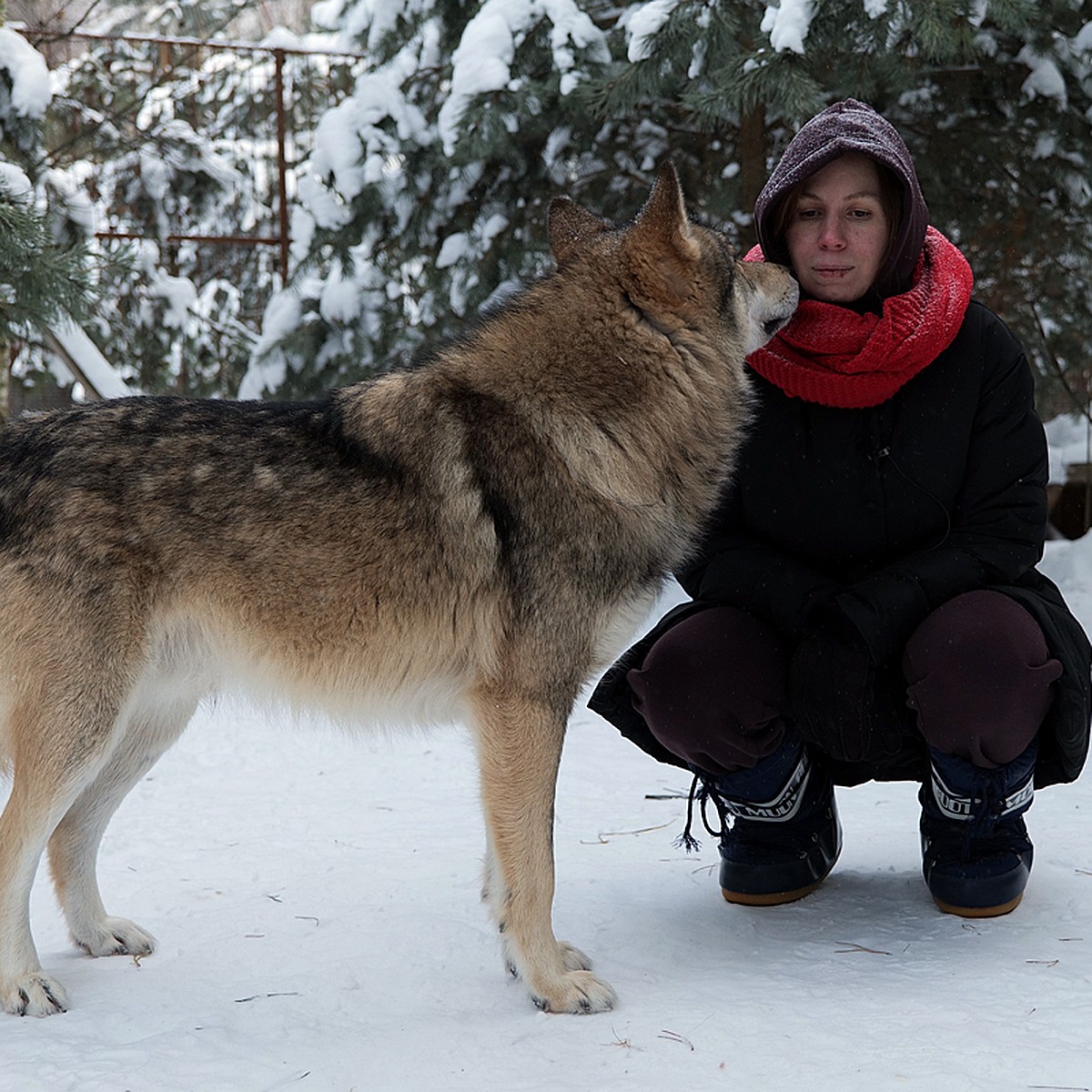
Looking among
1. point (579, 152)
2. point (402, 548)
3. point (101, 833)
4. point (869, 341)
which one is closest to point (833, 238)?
point (869, 341)

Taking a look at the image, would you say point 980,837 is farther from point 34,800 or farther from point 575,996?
point 34,800

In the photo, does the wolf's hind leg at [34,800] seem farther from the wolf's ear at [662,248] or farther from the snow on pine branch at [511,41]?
the snow on pine branch at [511,41]

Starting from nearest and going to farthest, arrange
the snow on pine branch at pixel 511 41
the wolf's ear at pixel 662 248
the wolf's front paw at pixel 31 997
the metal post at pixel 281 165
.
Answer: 1. the wolf's front paw at pixel 31 997
2. the wolf's ear at pixel 662 248
3. the snow on pine branch at pixel 511 41
4. the metal post at pixel 281 165

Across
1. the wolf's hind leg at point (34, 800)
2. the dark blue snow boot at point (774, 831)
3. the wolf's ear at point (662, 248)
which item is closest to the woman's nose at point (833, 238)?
the wolf's ear at point (662, 248)

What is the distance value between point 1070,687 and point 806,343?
1.00m

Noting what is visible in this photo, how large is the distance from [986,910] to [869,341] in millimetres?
1343

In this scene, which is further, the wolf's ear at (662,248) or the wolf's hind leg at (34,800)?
the wolf's ear at (662,248)

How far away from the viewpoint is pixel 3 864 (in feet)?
7.73

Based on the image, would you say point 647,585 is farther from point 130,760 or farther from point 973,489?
point 130,760

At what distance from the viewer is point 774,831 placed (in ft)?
9.70

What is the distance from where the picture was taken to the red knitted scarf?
9.05ft

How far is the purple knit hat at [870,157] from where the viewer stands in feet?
9.13

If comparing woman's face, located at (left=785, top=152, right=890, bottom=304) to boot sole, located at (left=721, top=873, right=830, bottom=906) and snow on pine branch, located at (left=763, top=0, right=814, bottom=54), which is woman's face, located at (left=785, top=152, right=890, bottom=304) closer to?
boot sole, located at (left=721, top=873, right=830, bottom=906)

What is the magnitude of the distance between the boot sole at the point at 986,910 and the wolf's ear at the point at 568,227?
1.77 meters
